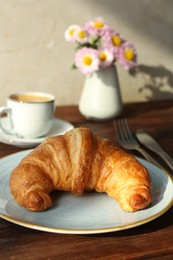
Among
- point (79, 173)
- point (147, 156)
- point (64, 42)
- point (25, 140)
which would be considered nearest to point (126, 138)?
point (147, 156)

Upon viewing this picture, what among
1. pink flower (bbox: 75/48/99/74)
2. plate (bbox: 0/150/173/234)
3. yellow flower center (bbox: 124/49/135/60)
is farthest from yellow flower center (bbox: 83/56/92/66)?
plate (bbox: 0/150/173/234)

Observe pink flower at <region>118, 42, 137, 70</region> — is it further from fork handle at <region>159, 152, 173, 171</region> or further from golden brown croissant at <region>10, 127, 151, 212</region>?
golden brown croissant at <region>10, 127, 151, 212</region>

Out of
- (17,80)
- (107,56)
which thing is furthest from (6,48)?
(107,56)

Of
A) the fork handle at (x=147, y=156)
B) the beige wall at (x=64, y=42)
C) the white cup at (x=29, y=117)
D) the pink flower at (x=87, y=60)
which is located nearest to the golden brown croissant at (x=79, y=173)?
the fork handle at (x=147, y=156)

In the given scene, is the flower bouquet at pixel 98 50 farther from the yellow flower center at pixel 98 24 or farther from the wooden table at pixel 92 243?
the wooden table at pixel 92 243

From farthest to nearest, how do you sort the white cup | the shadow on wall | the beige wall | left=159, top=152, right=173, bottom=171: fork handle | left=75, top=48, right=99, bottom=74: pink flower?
the shadow on wall → the beige wall → left=75, top=48, right=99, bottom=74: pink flower → the white cup → left=159, top=152, right=173, bottom=171: fork handle

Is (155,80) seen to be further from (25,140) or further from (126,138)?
(25,140)
